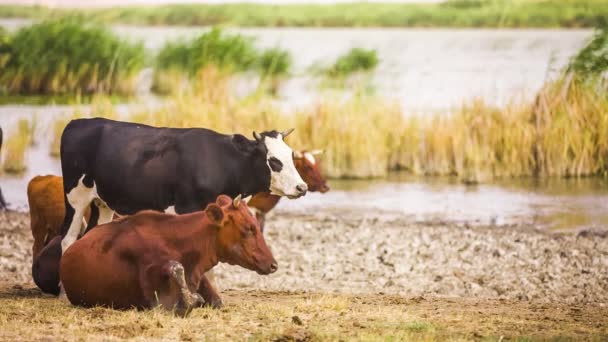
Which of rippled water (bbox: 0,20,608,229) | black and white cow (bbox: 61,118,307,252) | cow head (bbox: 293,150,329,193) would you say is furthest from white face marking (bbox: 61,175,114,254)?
rippled water (bbox: 0,20,608,229)

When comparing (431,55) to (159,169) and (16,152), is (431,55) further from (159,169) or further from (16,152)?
(159,169)

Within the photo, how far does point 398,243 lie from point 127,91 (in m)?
17.3

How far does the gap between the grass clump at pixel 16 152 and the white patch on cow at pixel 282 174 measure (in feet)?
36.6

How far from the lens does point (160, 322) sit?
7.76 m

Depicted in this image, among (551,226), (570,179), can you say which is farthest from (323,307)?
(570,179)

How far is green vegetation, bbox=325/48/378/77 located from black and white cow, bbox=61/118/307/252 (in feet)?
75.2

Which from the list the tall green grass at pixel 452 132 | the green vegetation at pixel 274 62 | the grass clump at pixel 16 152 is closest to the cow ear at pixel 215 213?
the tall green grass at pixel 452 132

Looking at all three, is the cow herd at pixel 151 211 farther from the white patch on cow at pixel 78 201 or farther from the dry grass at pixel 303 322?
the dry grass at pixel 303 322

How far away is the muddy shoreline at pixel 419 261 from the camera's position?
453 inches

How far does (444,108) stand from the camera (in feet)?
68.8

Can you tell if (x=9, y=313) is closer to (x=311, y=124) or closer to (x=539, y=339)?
(x=539, y=339)

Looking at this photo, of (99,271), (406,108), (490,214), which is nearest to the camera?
(99,271)

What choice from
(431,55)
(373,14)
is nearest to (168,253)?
(431,55)

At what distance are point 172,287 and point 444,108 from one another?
524 inches
